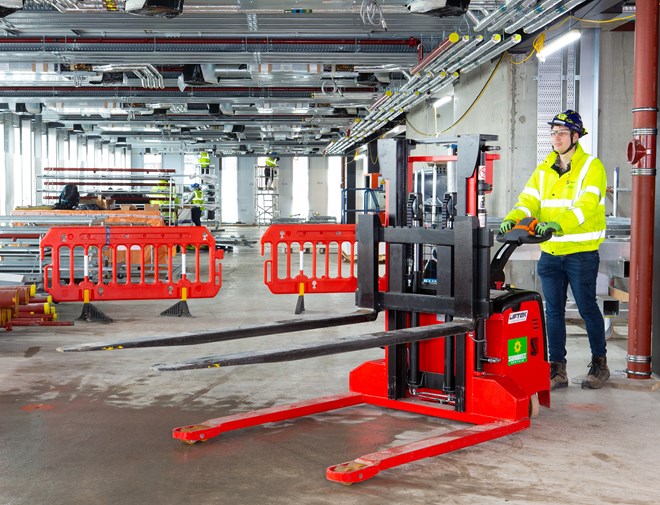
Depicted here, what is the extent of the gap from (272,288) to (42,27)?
18.1 feet

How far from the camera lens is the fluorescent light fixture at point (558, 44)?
1068 cm

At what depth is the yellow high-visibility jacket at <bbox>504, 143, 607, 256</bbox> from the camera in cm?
630

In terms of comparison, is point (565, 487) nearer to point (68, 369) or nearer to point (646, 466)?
point (646, 466)

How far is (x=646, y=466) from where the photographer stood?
4730mm

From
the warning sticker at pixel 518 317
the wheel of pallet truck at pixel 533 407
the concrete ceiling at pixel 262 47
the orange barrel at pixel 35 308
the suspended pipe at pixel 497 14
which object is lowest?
the wheel of pallet truck at pixel 533 407

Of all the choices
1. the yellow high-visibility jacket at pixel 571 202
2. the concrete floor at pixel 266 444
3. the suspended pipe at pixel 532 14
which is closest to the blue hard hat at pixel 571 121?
the yellow high-visibility jacket at pixel 571 202

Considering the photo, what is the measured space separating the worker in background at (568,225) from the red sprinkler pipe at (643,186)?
1.40ft

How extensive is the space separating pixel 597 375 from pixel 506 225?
161 centimetres

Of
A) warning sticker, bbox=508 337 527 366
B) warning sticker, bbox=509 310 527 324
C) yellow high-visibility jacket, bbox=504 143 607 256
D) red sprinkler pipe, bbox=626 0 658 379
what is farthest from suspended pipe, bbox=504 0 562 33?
warning sticker, bbox=508 337 527 366

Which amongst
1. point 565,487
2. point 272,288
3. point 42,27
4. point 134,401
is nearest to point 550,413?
point 565,487

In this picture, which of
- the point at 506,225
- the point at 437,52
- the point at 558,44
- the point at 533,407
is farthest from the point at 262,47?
the point at 533,407

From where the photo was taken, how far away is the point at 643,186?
700cm

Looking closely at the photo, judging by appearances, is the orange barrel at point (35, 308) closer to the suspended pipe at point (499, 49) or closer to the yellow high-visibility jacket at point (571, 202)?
the yellow high-visibility jacket at point (571, 202)

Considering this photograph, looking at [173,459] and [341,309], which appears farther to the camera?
[341,309]
